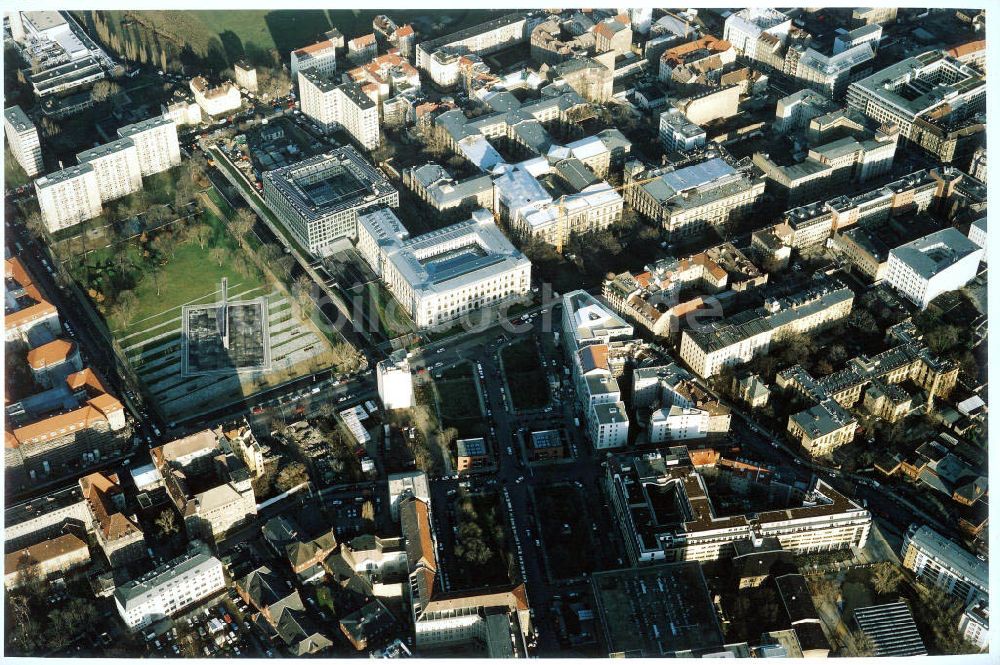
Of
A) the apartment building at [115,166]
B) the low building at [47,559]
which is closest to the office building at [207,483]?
the low building at [47,559]

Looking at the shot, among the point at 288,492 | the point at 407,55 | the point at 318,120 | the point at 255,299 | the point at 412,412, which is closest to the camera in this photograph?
the point at 288,492

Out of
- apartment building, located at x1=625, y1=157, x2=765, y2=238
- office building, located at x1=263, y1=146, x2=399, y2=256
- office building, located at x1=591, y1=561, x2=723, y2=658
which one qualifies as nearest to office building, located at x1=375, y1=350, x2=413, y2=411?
office building, located at x1=263, y1=146, x2=399, y2=256

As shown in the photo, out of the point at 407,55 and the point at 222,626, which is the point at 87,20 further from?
the point at 222,626

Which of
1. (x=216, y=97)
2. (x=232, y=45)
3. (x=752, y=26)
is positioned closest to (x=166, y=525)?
(x=216, y=97)

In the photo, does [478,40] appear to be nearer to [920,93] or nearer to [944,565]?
[920,93]

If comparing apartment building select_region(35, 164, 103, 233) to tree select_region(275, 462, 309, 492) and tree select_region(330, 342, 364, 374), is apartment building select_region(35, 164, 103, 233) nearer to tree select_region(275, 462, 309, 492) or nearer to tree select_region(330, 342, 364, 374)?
tree select_region(330, 342, 364, 374)

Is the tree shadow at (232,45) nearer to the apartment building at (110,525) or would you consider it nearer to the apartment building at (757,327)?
the apartment building at (110,525)

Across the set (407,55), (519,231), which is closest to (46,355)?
(519,231)
